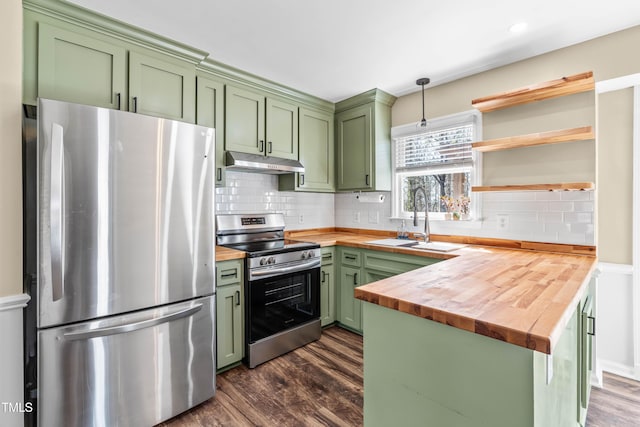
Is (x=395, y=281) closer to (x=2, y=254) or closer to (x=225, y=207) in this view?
(x=2, y=254)

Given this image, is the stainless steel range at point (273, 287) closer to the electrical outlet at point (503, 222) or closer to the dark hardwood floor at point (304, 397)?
the dark hardwood floor at point (304, 397)

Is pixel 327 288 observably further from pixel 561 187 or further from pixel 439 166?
pixel 561 187

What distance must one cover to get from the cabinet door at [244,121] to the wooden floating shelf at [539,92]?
1870mm

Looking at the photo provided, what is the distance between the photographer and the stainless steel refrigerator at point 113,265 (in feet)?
4.65

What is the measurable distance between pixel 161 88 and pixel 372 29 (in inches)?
60.1

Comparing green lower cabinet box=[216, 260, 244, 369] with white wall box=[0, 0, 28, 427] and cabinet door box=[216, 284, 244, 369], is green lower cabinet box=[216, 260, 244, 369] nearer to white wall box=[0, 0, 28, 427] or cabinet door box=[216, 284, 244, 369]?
cabinet door box=[216, 284, 244, 369]

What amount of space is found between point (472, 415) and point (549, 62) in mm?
2582

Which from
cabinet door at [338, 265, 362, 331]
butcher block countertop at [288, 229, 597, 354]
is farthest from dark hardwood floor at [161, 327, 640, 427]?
butcher block countertop at [288, 229, 597, 354]

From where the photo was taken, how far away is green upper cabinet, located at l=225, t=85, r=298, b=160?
8.61 feet

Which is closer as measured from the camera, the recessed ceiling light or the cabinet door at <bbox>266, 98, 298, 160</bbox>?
the recessed ceiling light

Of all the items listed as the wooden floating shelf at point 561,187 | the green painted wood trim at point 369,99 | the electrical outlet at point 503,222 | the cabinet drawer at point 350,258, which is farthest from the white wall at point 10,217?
the electrical outlet at point 503,222

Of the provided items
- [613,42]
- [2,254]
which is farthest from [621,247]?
[2,254]

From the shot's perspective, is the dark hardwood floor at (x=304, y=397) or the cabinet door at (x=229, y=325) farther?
the cabinet door at (x=229, y=325)

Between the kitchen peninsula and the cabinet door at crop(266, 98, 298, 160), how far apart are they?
1965 millimetres
